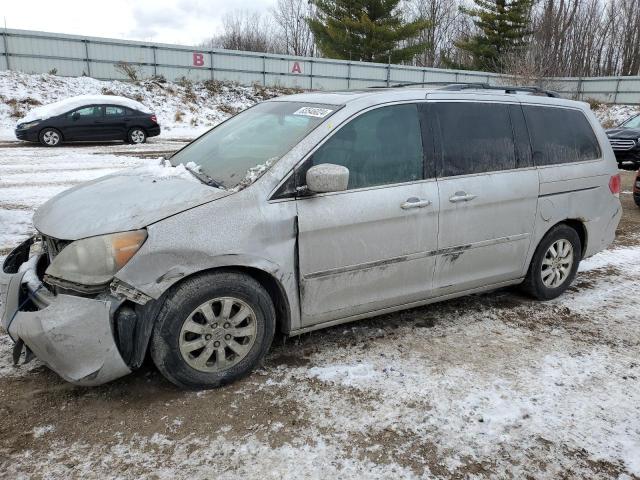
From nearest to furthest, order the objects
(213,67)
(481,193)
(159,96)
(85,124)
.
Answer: (481,193) < (85,124) < (159,96) < (213,67)

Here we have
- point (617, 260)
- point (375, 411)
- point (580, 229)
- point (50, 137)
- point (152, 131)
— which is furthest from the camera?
point (152, 131)

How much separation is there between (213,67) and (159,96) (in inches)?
180

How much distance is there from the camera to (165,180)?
3.49 meters

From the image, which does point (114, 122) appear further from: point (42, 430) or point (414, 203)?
point (42, 430)

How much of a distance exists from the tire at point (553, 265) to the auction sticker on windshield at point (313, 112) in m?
2.25

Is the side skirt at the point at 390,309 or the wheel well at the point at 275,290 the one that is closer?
the wheel well at the point at 275,290

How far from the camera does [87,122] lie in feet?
53.7

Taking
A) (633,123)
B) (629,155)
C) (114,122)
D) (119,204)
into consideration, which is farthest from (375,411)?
(114,122)

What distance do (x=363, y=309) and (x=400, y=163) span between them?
1047mm

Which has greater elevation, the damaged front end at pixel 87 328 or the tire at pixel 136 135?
the tire at pixel 136 135

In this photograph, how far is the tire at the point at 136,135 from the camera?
17.2 m

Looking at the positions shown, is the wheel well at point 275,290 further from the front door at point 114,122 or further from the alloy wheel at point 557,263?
the front door at point 114,122

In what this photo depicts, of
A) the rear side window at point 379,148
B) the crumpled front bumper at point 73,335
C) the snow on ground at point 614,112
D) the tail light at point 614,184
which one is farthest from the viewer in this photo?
the snow on ground at point 614,112

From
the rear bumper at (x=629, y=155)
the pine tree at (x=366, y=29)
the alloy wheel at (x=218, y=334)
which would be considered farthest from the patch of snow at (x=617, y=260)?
the pine tree at (x=366, y=29)
